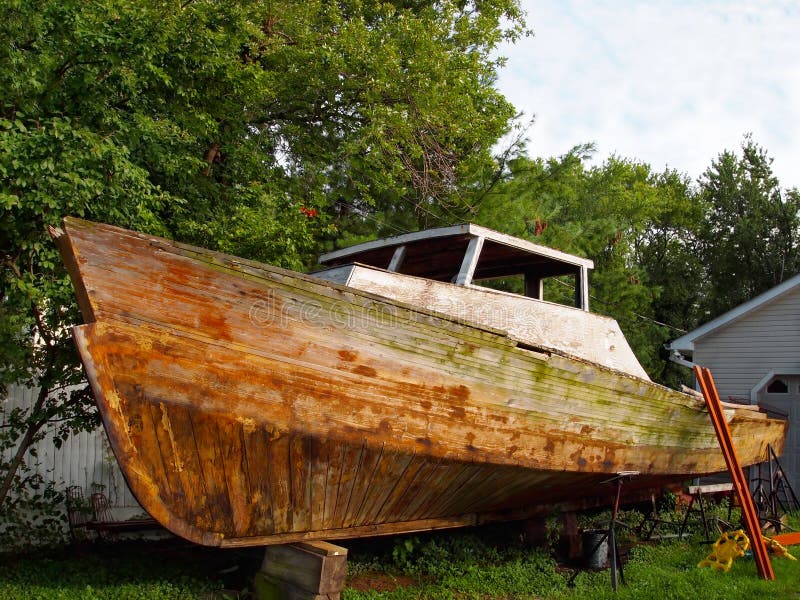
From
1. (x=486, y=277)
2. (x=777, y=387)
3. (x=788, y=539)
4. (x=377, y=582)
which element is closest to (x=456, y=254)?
(x=486, y=277)

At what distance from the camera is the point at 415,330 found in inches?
218

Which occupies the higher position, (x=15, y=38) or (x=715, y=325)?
(x=15, y=38)

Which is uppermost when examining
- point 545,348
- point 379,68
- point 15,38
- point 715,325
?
point 379,68

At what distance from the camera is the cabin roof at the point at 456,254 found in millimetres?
7121

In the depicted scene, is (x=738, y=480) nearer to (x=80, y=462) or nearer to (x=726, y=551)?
(x=726, y=551)

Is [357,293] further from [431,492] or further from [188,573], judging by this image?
[188,573]

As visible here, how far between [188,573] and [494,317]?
3638 mm

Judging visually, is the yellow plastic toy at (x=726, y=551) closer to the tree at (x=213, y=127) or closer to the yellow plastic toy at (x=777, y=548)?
the yellow plastic toy at (x=777, y=548)

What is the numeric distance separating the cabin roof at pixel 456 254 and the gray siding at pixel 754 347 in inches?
236

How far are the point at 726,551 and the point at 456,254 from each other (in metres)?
4.10

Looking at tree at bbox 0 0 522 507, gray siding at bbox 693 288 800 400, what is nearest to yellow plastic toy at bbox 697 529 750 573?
gray siding at bbox 693 288 800 400

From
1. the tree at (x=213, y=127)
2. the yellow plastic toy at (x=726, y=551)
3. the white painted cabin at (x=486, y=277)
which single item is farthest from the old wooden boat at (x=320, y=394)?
the tree at (x=213, y=127)

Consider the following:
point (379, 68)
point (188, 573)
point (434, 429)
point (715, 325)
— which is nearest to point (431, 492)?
point (434, 429)

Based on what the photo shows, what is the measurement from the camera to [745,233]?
2744cm
